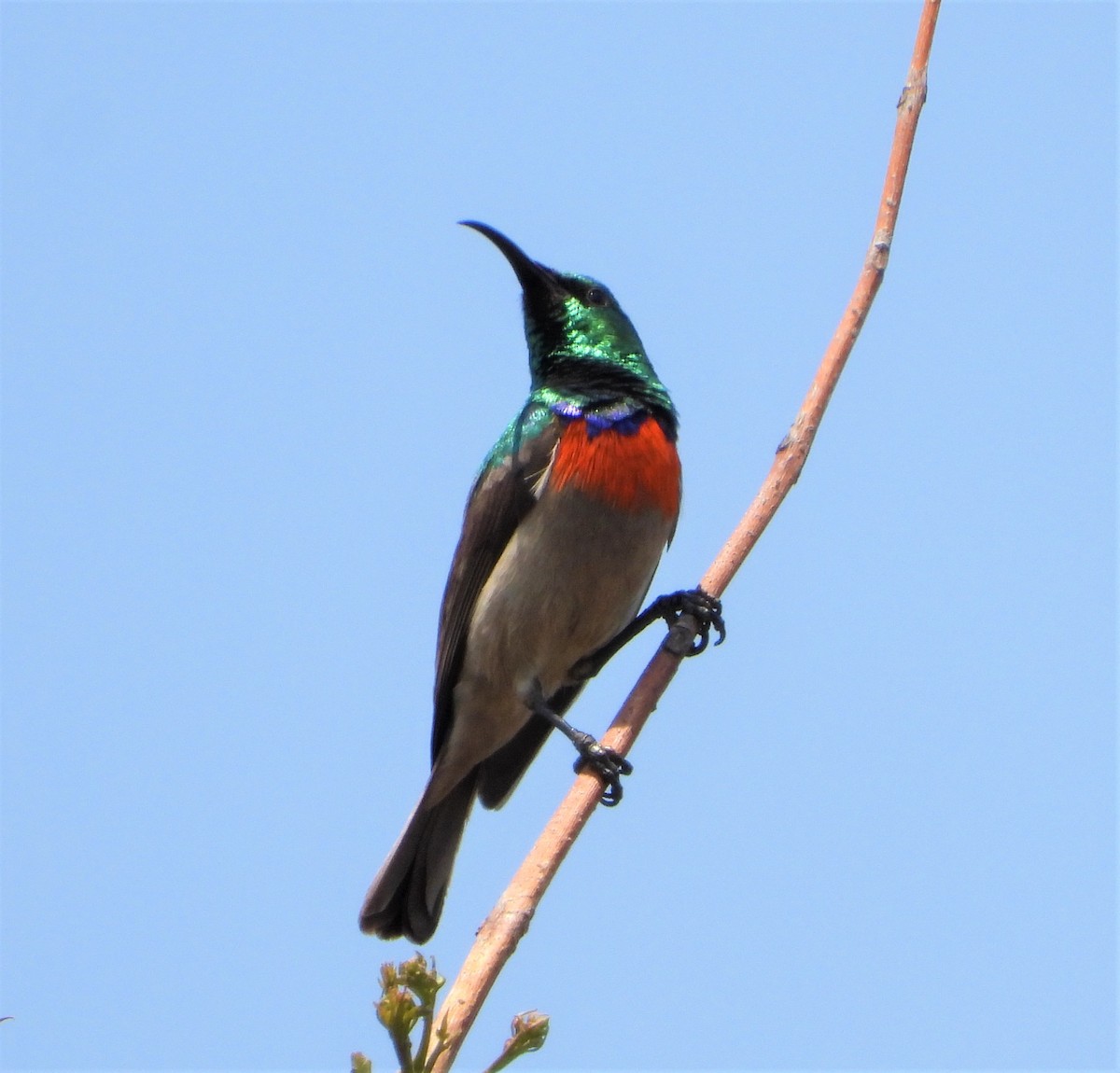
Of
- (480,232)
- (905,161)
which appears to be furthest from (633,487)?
(905,161)

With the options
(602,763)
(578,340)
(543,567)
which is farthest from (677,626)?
(578,340)

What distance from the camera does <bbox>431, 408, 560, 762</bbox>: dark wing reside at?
6777mm

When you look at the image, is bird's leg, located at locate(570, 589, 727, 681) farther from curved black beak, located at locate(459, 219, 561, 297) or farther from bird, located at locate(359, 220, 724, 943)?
curved black beak, located at locate(459, 219, 561, 297)

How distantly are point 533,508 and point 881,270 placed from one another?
2427mm

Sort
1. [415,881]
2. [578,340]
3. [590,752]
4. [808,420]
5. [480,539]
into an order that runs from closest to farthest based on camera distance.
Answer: [808,420] < [590,752] < [480,539] < [415,881] < [578,340]

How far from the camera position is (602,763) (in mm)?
5512

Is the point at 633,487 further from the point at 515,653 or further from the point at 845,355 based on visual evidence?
the point at 845,355

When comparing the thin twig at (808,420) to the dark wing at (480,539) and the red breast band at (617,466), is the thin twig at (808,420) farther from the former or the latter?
the dark wing at (480,539)

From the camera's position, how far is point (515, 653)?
6.87m

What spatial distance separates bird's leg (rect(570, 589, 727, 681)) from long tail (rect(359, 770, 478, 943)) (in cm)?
114

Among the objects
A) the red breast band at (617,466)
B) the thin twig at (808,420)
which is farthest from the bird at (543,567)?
the thin twig at (808,420)

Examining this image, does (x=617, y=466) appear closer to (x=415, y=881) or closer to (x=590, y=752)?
(x=590, y=752)

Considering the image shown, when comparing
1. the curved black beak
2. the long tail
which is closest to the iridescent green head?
the curved black beak

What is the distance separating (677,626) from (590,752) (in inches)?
40.7
